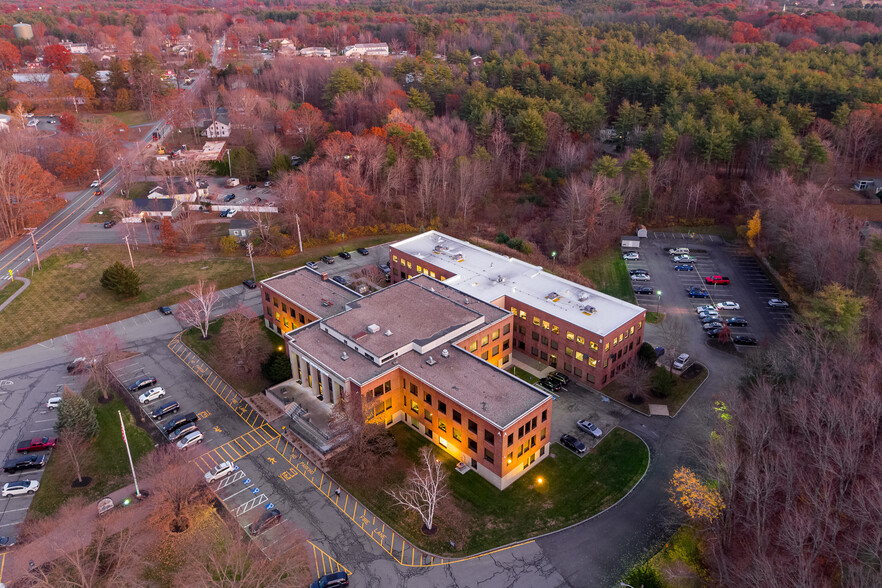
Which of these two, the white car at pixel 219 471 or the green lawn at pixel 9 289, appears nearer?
the white car at pixel 219 471

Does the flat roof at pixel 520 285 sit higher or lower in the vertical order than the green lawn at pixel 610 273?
higher

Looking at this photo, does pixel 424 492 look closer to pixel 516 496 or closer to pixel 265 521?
pixel 516 496

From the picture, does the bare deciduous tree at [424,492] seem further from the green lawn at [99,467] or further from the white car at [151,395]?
the white car at [151,395]

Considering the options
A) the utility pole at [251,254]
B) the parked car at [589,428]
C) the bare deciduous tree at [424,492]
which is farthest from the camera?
the utility pole at [251,254]

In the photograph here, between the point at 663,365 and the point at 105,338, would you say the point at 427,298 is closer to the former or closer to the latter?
the point at 663,365

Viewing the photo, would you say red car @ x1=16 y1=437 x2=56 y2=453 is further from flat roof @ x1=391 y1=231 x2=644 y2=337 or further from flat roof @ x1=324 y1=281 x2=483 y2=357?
flat roof @ x1=391 y1=231 x2=644 y2=337

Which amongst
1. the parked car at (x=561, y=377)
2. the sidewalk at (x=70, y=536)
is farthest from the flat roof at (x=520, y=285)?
the sidewalk at (x=70, y=536)

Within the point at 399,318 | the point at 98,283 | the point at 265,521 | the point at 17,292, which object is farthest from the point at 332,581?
the point at 17,292
